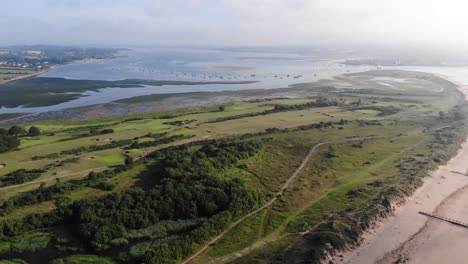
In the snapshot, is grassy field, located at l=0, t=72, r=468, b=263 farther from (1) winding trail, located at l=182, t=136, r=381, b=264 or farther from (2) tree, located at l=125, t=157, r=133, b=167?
(2) tree, located at l=125, t=157, r=133, b=167

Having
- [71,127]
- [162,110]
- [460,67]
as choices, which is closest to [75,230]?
[71,127]

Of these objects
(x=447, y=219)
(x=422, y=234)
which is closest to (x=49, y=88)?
(x=422, y=234)

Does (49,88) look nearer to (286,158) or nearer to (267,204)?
(286,158)

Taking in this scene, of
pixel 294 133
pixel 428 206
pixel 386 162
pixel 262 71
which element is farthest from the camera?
pixel 262 71

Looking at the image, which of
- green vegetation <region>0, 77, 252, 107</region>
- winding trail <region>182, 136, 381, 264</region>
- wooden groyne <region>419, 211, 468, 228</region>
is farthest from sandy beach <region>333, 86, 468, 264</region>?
green vegetation <region>0, 77, 252, 107</region>

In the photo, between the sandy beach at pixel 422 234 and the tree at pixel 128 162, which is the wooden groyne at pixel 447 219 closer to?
the sandy beach at pixel 422 234

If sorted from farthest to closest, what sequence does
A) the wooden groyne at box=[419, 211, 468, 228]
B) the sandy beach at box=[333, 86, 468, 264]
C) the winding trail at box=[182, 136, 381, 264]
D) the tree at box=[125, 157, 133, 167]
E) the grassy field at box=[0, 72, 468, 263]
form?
the tree at box=[125, 157, 133, 167] < the wooden groyne at box=[419, 211, 468, 228] < the grassy field at box=[0, 72, 468, 263] < the sandy beach at box=[333, 86, 468, 264] < the winding trail at box=[182, 136, 381, 264]

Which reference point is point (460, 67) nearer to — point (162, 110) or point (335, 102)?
point (335, 102)
